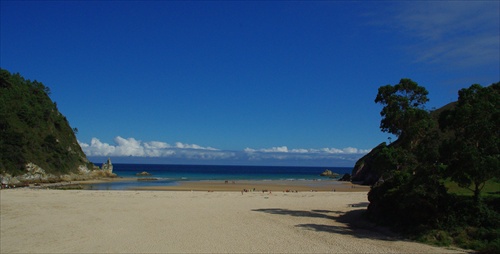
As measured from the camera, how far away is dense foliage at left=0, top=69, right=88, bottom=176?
229 feet

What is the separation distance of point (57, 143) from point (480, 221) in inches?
3571

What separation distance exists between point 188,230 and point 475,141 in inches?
646

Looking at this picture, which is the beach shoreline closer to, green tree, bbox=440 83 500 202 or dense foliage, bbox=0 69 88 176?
dense foliage, bbox=0 69 88 176

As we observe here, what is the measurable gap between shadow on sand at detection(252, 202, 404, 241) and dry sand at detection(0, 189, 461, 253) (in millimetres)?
56

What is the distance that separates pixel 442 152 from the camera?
19.5 m

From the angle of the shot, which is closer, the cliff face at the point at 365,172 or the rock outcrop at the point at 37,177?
the rock outcrop at the point at 37,177

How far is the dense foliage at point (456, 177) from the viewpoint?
17.8m

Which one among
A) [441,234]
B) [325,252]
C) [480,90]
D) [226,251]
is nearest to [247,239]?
[226,251]

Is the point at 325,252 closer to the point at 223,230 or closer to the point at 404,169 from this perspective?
the point at 223,230

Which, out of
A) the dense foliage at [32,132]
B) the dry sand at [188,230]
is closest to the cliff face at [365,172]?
the dry sand at [188,230]

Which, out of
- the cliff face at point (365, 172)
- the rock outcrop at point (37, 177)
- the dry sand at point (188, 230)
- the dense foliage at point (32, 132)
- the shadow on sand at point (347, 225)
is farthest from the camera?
the cliff face at point (365, 172)

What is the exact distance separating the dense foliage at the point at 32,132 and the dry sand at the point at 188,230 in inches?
1664

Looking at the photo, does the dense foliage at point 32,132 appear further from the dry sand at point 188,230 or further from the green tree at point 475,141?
the green tree at point 475,141

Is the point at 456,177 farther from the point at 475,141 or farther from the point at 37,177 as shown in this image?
the point at 37,177
